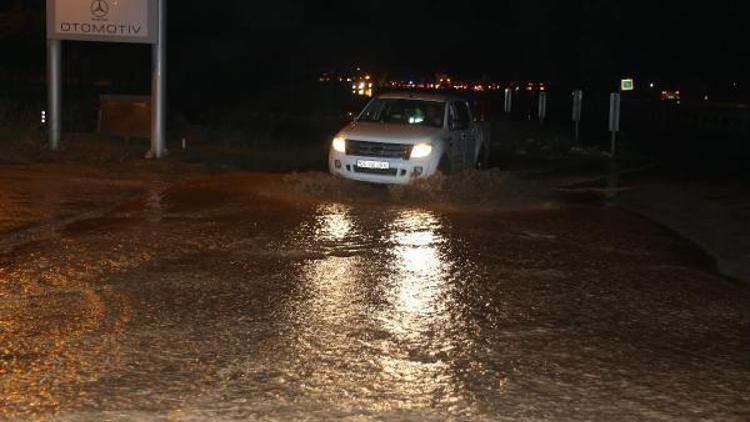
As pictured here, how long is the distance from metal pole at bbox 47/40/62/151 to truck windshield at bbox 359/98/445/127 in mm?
6840

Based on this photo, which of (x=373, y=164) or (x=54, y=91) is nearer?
(x=373, y=164)

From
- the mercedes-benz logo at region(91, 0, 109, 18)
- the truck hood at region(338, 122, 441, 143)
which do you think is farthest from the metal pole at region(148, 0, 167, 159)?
the truck hood at region(338, 122, 441, 143)

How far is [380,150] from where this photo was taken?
48.3ft

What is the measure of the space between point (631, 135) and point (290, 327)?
103ft

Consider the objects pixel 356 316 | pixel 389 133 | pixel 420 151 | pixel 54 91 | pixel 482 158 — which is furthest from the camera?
pixel 482 158

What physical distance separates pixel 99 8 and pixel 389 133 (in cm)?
711

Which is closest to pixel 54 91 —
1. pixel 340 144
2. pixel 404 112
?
pixel 340 144

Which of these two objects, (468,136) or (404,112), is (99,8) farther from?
(468,136)

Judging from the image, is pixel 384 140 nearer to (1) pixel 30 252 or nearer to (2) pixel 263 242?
(2) pixel 263 242

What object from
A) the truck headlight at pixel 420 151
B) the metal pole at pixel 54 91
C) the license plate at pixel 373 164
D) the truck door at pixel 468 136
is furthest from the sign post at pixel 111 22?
the truck headlight at pixel 420 151

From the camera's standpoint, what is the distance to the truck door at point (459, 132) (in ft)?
52.7

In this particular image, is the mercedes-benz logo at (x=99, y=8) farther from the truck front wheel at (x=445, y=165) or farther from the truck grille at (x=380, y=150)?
the truck front wheel at (x=445, y=165)

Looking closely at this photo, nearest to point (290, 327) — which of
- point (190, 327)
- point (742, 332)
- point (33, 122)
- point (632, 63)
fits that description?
point (190, 327)

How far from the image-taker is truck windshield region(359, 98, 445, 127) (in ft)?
53.0
